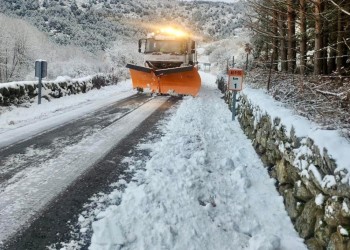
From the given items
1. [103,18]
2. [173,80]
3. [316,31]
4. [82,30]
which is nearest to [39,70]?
[173,80]

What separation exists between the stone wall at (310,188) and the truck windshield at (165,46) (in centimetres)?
1229

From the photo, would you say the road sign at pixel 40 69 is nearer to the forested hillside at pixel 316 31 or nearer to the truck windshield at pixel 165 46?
the truck windshield at pixel 165 46

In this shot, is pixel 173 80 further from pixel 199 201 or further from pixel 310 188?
pixel 310 188

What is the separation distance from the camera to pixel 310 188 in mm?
3760

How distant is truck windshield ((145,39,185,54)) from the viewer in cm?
1778

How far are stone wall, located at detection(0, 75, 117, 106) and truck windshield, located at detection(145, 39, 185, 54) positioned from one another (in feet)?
11.6

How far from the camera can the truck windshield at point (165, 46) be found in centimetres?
1778

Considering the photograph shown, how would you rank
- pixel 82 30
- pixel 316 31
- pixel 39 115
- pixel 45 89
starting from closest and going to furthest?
1. pixel 316 31
2. pixel 39 115
3. pixel 45 89
4. pixel 82 30

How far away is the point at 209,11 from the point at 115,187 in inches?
5016

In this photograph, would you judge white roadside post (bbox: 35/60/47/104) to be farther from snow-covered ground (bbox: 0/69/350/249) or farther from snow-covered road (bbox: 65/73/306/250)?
snow-covered road (bbox: 65/73/306/250)

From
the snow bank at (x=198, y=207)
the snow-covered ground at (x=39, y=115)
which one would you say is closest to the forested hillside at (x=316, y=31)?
the snow bank at (x=198, y=207)

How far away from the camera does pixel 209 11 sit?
126125 mm

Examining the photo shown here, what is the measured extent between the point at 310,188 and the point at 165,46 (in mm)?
14940

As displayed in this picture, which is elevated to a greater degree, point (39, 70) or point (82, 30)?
point (82, 30)
